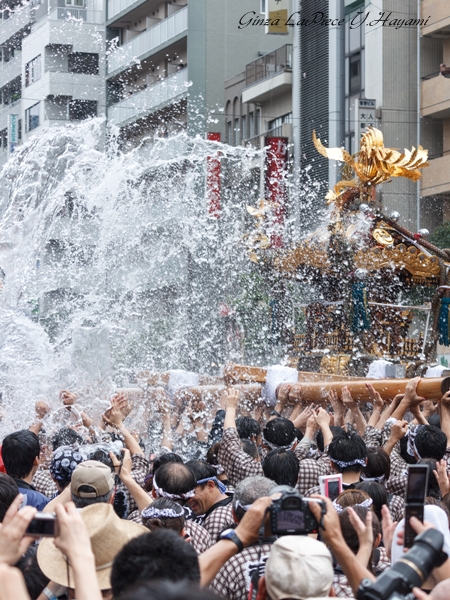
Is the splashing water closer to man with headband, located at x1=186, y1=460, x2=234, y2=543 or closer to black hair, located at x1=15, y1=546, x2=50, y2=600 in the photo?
man with headband, located at x1=186, y1=460, x2=234, y2=543

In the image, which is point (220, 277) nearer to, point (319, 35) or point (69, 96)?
point (319, 35)

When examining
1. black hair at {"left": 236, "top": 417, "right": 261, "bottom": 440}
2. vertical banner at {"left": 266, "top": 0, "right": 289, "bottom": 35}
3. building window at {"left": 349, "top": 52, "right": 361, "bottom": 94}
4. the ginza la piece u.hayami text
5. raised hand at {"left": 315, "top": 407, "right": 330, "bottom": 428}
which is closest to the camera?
raised hand at {"left": 315, "top": 407, "right": 330, "bottom": 428}

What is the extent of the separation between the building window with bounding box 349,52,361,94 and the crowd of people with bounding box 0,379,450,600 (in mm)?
17677

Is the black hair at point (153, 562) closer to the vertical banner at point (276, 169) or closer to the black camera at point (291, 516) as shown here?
the black camera at point (291, 516)

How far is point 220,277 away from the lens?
70.2 ft

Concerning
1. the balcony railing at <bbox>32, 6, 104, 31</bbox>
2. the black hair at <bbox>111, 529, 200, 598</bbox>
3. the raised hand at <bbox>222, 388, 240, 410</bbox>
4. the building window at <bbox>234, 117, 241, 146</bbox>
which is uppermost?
the balcony railing at <bbox>32, 6, 104, 31</bbox>

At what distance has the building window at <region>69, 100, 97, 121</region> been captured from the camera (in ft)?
100

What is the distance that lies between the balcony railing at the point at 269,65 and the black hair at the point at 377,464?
871 inches

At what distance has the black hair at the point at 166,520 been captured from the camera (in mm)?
3691

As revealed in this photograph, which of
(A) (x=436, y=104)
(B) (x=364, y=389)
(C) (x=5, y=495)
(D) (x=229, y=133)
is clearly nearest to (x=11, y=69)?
(D) (x=229, y=133)

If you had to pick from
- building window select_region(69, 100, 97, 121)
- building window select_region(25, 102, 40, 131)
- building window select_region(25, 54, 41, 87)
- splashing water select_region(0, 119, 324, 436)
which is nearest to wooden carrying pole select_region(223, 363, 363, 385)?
splashing water select_region(0, 119, 324, 436)

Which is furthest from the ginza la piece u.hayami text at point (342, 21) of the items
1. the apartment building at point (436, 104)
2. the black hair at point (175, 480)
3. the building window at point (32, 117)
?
the black hair at point (175, 480)

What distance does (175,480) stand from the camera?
4.18 meters

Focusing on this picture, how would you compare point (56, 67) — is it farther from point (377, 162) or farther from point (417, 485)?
point (417, 485)
